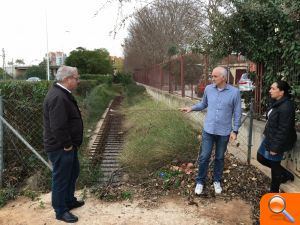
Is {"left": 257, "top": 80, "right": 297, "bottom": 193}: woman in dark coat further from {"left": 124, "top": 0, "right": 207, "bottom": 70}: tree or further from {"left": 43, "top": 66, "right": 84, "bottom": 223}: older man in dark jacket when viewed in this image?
{"left": 124, "top": 0, "right": 207, "bottom": 70}: tree

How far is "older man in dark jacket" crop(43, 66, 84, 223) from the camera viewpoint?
4.30 metres

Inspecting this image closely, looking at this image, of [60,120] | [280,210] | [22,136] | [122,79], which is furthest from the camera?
[122,79]

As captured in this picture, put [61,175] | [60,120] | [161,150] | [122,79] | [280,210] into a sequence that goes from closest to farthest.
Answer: [280,210]
[60,120]
[61,175]
[161,150]
[122,79]

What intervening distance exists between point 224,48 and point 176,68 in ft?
24.2

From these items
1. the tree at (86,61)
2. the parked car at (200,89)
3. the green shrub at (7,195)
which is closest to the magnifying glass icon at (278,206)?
the green shrub at (7,195)

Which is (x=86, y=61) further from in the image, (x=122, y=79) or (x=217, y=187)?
(x=217, y=187)

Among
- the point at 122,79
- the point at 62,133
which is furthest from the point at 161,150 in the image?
the point at 122,79

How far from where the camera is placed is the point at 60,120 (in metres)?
4.27

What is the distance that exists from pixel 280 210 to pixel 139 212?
3.17 m

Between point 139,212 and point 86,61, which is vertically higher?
point 86,61

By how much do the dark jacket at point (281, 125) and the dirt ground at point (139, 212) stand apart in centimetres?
98

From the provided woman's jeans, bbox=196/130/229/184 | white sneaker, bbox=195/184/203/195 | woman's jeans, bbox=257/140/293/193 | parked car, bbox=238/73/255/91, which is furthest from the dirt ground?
parked car, bbox=238/73/255/91

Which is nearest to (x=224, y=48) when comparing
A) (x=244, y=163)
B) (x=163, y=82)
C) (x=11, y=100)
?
(x=244, y=163)

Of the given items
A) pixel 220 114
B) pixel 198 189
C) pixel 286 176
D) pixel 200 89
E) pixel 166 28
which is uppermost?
pixel 166 28
